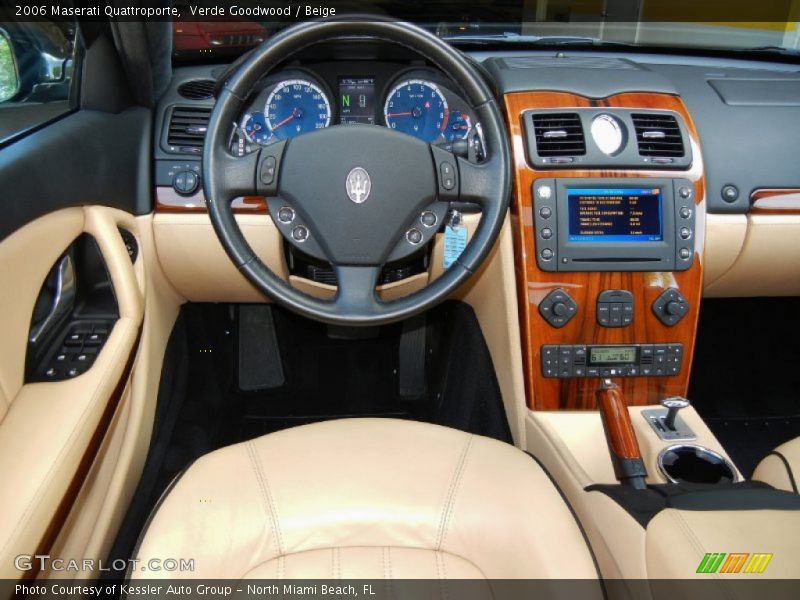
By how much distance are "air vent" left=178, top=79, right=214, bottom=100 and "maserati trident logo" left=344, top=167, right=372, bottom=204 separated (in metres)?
0.64

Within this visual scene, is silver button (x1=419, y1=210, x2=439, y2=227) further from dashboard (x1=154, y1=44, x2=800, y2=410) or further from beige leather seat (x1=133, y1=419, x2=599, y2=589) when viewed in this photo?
beige leather seat (x1=133, y1=419, x2=599, y2=589)

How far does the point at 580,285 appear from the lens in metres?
1.62

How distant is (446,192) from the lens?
55.0 inches

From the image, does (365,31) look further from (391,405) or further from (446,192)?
(391,405)

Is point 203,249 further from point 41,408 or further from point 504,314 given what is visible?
point 504,314

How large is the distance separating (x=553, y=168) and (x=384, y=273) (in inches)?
19.1

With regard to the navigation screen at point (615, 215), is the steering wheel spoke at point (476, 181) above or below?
above

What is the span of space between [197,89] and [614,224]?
3.77 feet

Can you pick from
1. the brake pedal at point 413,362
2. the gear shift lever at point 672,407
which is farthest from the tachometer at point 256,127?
the gear shift lever at point 672,407

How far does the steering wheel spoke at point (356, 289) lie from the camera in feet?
4.53

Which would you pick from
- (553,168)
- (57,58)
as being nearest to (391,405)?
(553,168)

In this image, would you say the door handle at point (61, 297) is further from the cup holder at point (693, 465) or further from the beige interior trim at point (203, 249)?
the cup holder at point (693, 465)

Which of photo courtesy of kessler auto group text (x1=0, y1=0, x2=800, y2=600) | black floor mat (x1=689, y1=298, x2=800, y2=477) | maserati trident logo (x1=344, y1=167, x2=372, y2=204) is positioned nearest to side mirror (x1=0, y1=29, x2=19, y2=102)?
photo courtesy of kessler auto group text (x1=0, y1=0, x2=800, y2=600)

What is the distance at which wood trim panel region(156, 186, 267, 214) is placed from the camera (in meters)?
1.71
